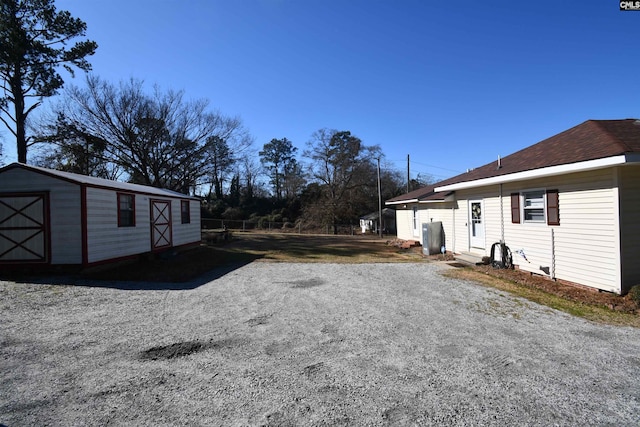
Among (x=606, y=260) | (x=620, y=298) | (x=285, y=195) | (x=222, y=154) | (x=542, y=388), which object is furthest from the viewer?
(x=285, y=195)

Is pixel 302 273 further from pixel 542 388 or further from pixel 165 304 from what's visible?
pixel 542 388

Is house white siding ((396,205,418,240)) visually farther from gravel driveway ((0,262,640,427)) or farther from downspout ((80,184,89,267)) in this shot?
downspout ((80,184,89,267))

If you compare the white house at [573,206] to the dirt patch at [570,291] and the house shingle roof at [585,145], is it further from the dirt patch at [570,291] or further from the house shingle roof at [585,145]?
the dirt patch at [570,291]

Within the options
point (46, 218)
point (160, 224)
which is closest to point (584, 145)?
point (46, 218)

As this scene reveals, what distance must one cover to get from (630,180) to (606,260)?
1.69 m

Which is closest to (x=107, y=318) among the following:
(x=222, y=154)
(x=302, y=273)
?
(x=302, y=273)

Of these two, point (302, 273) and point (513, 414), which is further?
point (302, 273)

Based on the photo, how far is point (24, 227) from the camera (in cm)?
924

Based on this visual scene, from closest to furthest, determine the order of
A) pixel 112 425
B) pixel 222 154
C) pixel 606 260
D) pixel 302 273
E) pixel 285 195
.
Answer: pixel 112 425
pixel 606 260
pixel 302 273
pixel 222 154
pixel 285 195

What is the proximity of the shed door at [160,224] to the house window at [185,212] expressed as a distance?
1497 mm

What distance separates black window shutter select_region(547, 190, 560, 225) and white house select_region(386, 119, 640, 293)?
0.08ft

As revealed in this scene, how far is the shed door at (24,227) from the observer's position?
9203 mm

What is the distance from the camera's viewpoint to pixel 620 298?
20.5 feet

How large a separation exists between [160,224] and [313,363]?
471 inches
